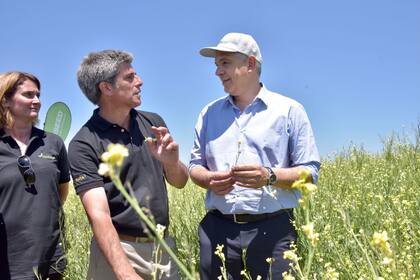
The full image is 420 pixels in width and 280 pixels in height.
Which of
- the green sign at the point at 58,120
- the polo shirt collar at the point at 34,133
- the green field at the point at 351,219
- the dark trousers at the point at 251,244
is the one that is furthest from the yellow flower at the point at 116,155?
the green sign at the point at 58,120

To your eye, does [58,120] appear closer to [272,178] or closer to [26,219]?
[26,219]

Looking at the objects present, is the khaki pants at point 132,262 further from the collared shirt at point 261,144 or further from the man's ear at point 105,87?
the man's ear at point 105,87

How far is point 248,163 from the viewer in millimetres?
2725

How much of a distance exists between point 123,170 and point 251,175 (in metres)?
0.76

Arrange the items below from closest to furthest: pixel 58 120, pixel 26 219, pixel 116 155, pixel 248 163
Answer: pixel 116 155 < pixel 248 163 < pixel 26 219 < pixel 58 120

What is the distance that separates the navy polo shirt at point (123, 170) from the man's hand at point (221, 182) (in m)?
0.38

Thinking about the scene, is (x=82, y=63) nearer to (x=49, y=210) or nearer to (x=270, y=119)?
(x=49, y=210)

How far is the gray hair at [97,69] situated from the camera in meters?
2.94

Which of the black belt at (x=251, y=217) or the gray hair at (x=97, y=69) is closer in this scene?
the black belt at (x=251, y=217)

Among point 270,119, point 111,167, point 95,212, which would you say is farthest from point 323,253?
point 111,167

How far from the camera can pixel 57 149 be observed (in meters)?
3.52

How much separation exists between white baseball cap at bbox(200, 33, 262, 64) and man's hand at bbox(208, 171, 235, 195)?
734mm

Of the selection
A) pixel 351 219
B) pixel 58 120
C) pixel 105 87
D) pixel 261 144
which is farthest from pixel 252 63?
pixel 58 120

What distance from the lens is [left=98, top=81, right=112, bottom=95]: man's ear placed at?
2.93 m
